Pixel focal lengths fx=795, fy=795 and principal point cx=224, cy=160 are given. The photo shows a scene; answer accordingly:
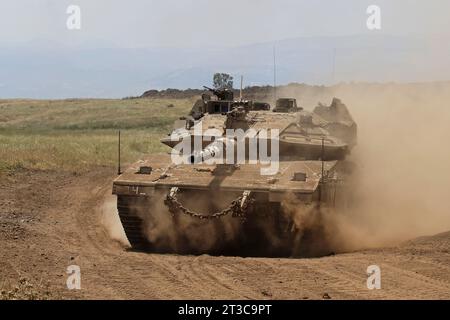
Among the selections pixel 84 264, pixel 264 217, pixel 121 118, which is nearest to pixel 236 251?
pixel 264 217

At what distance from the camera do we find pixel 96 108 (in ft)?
191

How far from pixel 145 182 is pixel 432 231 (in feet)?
19.3

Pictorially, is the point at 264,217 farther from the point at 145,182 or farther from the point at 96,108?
the point at 96,108

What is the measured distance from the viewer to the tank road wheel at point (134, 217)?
13.3 metres

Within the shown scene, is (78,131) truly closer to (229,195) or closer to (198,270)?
(229,195)

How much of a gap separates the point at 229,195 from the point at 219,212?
323 mm

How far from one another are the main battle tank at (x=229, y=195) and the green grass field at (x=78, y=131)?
10358 millimetres

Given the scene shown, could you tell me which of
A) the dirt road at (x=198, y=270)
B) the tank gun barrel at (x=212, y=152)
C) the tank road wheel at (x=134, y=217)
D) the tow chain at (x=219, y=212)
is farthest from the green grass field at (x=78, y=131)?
the tow chain at (x=219, y=212)

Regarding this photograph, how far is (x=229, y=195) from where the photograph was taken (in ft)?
42.8

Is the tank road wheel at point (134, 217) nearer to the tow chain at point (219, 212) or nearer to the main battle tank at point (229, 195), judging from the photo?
the main battle tank at point (229, 195)

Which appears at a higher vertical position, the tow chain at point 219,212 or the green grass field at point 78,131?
the tow chain at point 219,212

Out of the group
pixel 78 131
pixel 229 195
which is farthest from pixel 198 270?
pixel 78 131

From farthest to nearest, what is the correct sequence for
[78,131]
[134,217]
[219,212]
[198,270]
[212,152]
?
[78,131], [212,152], [134,217], [219,212], [198,270]

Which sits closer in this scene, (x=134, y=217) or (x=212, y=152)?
(x=134, y=217)
